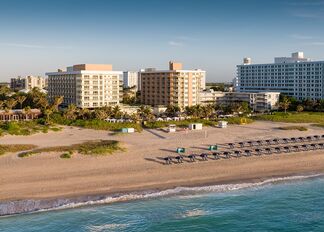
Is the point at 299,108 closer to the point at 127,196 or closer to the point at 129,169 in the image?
the point at 129,169

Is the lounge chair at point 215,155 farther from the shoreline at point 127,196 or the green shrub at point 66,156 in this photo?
the green shrub at point 66,156

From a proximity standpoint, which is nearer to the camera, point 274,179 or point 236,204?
point 236,204

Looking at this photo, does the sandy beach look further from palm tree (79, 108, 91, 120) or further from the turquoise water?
palm tree (79, 108, 91, 120)

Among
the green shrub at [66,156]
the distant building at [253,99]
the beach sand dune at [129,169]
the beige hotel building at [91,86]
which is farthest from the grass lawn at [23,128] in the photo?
the distant building at [253,99]

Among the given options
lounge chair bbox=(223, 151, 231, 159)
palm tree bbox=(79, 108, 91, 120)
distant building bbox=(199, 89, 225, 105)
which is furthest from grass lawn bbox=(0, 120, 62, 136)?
distant building bbox=(199, 89, 225, 105)

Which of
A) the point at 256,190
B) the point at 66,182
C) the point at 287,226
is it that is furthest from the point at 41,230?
the point at 256,190

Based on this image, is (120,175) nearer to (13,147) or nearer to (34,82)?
(13,147)
